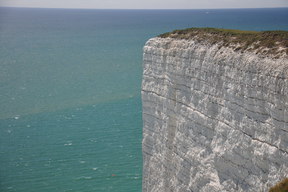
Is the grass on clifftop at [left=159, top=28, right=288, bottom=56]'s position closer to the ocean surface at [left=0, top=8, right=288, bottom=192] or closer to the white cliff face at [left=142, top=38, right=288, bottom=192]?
the white cliff face at [left=142, top=38, right=288, bottom=192]

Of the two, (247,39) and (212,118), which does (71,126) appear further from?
(247,39)

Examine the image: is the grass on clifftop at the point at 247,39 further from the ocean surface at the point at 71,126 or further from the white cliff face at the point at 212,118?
the ocean surface at the point at 71,126

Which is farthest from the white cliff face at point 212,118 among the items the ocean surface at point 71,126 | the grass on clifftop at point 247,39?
the ocean surface at point 71,126

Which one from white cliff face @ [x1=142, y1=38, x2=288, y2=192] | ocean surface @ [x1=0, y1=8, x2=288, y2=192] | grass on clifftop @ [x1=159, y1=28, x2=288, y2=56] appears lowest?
ocean surface @ [x1=0, y1=8, x2=288, y2=192]

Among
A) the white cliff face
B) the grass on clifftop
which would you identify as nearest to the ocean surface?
the white cliff face

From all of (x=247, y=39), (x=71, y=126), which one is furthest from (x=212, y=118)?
(x=71, y=126)

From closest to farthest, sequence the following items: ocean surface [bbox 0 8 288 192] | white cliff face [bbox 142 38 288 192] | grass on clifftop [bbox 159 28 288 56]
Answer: white cliff face [bbox 142 38 288 192]
grass on clifftop [bbox 159 28 288 56]
ocean surface [bbox 0 8 288 192]
